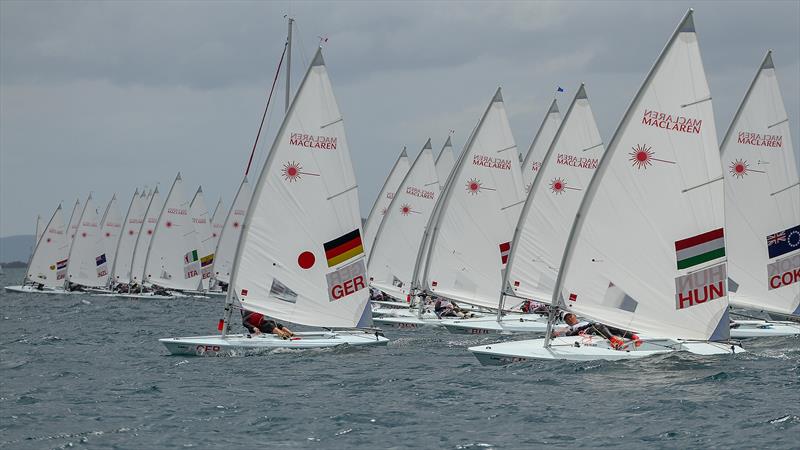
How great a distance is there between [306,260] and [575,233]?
7486mm

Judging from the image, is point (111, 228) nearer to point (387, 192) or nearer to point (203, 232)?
point (203, 232)

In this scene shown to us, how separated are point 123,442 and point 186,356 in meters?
10.8

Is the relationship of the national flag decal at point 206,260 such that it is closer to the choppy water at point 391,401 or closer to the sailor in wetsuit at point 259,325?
the choppy water at point 391,401

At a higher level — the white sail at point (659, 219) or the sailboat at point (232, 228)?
the sailboat at point (232, 228)

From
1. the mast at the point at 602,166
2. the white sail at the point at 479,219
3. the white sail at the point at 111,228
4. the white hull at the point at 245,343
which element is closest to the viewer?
the mast at the point at 602,166

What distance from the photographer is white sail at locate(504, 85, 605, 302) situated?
36406mm

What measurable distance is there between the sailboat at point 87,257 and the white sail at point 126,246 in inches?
40.3

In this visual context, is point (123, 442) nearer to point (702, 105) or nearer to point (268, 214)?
point (268, 214)

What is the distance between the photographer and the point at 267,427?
18.2 meters

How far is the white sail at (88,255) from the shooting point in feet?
253

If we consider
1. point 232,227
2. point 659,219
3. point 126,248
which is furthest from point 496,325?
point 126,248

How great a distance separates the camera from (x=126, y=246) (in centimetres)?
7762

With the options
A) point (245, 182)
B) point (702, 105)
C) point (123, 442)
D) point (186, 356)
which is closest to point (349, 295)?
point (186, 356)

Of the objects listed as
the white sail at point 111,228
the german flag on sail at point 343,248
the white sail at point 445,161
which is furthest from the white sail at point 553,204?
the white sail at point 111,228
